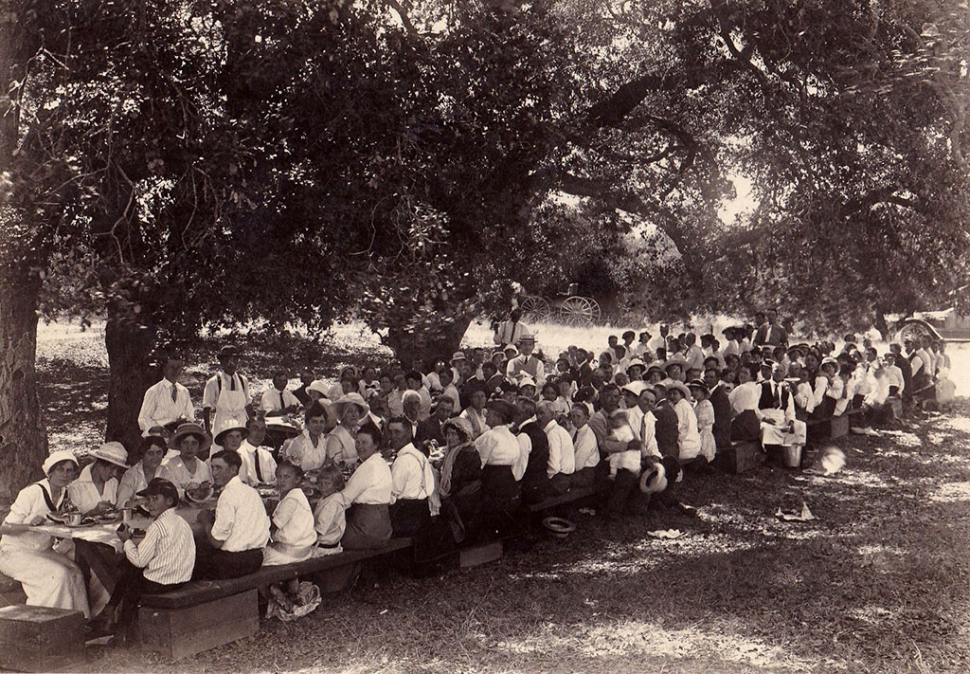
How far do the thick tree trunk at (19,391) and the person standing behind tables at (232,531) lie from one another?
4384 mm

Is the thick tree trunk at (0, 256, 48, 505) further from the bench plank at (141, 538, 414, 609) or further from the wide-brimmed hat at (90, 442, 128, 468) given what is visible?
the bench plank at (141, 538, 414, 609)

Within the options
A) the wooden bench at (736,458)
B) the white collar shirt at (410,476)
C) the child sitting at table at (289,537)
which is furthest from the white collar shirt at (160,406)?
the wooden bench at (736,458)

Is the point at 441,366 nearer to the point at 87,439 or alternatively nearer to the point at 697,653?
the point at 87,439

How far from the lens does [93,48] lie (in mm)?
9930

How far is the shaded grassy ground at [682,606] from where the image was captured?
6848 millimetres

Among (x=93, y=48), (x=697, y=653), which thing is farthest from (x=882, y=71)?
(x=93, y=48)

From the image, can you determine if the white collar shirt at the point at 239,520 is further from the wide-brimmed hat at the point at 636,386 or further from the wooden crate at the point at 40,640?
the wide-brimmed hat at the point at 636,386

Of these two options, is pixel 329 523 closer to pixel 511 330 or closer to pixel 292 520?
pixel 292 520

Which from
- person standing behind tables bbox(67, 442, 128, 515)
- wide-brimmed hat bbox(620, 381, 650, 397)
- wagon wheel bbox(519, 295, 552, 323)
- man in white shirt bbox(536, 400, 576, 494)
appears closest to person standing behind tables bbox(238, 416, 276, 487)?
person standing behind tables bbox(67, 442, 128, 515)

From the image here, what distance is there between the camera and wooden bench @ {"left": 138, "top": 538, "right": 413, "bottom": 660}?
676 cm

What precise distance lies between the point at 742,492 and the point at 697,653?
6294 mm

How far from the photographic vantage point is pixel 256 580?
738cm

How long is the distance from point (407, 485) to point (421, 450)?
645 mm

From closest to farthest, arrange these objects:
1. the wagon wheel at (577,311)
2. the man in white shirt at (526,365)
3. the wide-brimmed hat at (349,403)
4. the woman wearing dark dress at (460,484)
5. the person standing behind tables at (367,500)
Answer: the person standing behind tables at (367,500), the woman wearing dark dress at (460,484), the wide-brimmed hat at (349,403), the man in white shirt at (526,365), the wagon wheel at (577,311)
